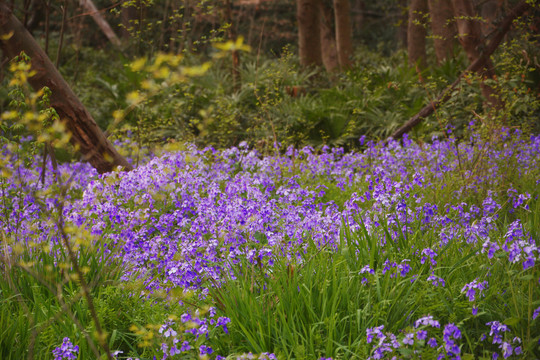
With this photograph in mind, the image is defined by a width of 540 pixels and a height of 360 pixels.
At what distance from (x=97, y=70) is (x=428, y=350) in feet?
56.9

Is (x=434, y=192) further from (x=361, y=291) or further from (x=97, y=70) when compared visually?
(x=97, y=70)

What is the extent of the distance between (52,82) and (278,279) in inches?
154

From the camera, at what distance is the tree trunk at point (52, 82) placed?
5.41 metres

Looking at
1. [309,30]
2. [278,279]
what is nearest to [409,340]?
[278,279]

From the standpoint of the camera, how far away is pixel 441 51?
11.9 m

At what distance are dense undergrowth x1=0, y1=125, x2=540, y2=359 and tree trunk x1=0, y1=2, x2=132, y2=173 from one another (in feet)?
3.39

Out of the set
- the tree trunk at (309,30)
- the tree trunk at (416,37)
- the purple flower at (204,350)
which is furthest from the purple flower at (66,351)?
the tree trunk at (416,37)

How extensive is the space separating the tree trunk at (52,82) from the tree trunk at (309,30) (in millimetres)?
7318

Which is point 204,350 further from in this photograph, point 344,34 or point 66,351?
A: point 344,34

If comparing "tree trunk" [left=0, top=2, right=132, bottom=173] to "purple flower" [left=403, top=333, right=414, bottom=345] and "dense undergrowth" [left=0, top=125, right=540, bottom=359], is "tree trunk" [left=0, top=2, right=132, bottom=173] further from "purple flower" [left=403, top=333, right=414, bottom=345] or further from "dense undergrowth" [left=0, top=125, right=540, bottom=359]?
"purple flower" [left=403, top=333, right=414, bottom=345]

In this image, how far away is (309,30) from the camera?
1202 cm

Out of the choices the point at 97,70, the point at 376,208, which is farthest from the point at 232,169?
the point at 97,70

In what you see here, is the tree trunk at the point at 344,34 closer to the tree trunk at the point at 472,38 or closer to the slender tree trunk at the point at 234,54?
the slender tree trunk at the point at 234,54

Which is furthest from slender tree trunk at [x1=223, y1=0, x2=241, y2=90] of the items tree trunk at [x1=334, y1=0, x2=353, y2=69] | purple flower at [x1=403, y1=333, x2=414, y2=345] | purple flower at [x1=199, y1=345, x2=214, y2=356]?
purple flower at [x1=403, y1=333, x2=414, y2=345]
